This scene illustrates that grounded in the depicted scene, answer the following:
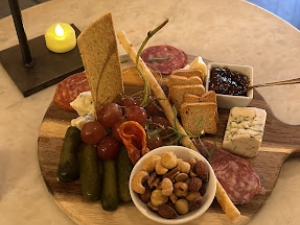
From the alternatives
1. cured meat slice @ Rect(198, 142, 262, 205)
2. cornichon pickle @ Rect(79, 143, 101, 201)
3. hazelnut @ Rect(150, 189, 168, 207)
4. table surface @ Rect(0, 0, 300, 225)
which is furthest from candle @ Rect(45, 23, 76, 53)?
hazelnut @ Rect(150, 189, 168, 207)

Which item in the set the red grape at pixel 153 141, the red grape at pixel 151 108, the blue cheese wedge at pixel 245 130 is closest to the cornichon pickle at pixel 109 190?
the red grape at pixel 153 141

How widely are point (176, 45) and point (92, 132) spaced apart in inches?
23.2

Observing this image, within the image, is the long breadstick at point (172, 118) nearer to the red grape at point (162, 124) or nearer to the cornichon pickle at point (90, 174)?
the red grape at point (162, 124)

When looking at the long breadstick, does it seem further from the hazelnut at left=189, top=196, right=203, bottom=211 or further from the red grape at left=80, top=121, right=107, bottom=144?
the red grape at left=80, top=121, right=107, bottom=144

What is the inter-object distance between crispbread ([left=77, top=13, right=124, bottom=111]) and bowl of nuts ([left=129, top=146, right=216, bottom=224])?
27 cm

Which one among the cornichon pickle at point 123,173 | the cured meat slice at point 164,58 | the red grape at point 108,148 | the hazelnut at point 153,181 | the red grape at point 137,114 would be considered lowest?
the cornichon pickle at point 123,173

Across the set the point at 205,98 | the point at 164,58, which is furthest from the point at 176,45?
the point at 205,98

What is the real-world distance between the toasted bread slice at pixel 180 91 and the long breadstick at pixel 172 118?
0.08ft

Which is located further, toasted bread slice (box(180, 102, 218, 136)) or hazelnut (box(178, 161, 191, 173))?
toasted bread slice (box(180, 102, 218, 136))

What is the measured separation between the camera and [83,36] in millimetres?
1132

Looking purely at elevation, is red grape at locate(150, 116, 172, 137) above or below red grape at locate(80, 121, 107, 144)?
below

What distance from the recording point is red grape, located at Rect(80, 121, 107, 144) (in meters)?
1.21

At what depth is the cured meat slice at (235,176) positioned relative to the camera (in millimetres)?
1151

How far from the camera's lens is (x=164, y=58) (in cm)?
149
